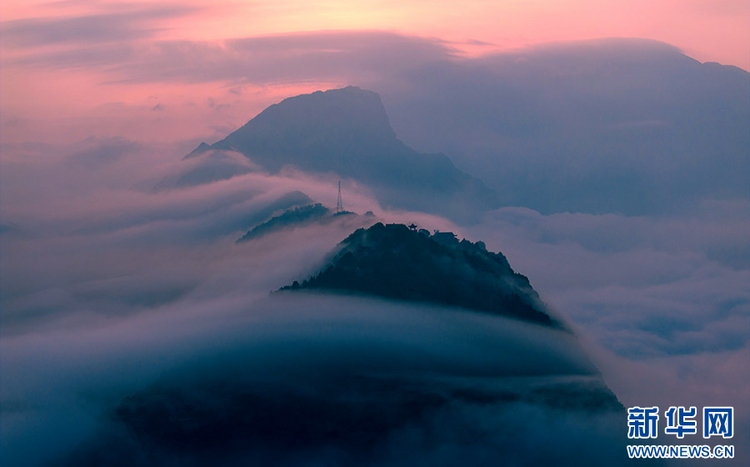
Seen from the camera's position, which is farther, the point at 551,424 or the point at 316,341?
the point at 316,341

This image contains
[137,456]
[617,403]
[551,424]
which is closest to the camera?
[137,456]

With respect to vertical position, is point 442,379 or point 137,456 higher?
point 442,379

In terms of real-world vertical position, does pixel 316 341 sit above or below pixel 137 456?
above

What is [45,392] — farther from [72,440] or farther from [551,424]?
[551,424]

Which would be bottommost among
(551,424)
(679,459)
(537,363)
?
(679,459)

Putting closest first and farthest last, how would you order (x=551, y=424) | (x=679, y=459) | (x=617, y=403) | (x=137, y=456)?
(x=137, y=456)
(x=551, y=424)
(x=617, y=403)
(x=679, y=459)

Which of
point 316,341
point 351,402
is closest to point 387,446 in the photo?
point 351,402

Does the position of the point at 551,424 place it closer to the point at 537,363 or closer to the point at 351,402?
the point at 537,363

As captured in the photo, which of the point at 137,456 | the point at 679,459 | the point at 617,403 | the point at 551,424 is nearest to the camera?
the point at 137,456

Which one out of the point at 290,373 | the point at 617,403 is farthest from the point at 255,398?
the point at 617,403
